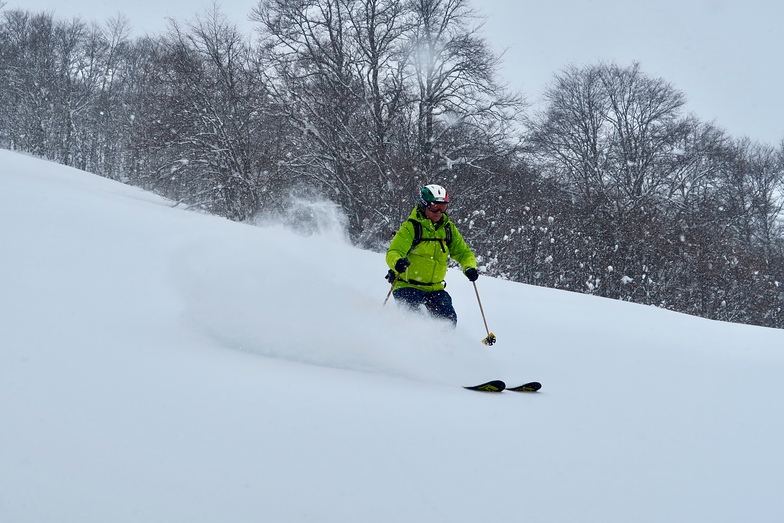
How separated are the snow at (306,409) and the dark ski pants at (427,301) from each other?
0.49 feet

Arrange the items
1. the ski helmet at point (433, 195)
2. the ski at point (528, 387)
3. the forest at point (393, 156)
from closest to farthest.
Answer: the ski at point (528, 387) < the ski helmet at point (433, 195) < the forest at point (393, 156)

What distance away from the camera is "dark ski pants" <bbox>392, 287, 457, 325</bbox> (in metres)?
5.59

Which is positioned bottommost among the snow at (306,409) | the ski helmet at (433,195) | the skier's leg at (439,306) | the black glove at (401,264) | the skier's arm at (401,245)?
the snow at (306,409)

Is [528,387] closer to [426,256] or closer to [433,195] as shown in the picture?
[426,256]

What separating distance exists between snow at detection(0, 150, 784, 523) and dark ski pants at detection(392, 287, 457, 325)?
151mm

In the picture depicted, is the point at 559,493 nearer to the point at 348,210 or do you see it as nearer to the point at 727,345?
the point at 727,345

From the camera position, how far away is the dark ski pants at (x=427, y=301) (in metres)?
5.59

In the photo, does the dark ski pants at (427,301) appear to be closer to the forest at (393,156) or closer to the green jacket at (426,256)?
the green jacket at (426,256)

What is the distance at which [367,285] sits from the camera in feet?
30.6

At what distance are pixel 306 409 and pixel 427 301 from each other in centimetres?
260

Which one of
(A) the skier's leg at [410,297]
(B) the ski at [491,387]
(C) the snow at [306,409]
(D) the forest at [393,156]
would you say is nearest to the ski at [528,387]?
(C) the snow at [306,409]

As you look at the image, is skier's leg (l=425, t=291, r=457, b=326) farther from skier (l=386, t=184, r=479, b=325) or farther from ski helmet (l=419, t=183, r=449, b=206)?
ski helmet (l=419, t=183, r=449, b=206)

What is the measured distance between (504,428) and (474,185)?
16729mm

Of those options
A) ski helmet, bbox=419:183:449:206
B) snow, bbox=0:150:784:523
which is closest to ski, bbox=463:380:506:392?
snow, bbox=0:150:784:523
